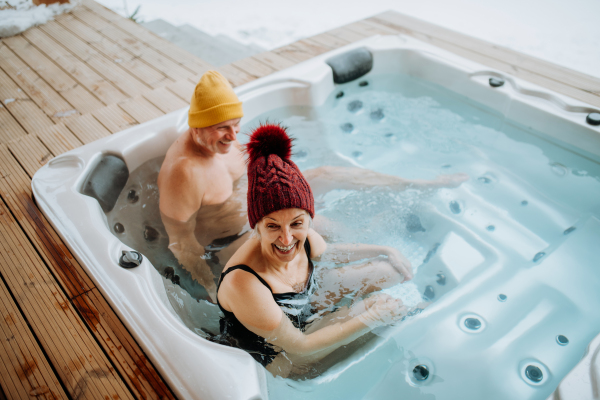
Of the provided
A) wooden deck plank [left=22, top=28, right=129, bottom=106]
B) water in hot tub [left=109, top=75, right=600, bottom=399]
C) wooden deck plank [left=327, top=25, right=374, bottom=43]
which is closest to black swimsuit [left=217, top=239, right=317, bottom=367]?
water in hot tub [left=109, top=75, right=600, bottom=399]

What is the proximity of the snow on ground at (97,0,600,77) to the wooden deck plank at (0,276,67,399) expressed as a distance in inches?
149

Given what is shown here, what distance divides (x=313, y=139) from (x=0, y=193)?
5.55 feet

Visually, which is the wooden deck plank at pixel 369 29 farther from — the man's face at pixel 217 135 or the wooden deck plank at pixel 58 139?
the wooden deck plank at pixel 58 139

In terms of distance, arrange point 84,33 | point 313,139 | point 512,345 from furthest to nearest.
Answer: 1. point 84,33
2. point 313,139
3. point 512,345

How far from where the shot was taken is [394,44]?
2.91m

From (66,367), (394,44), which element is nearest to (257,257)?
(66,367)

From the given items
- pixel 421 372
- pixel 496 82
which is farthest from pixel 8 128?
pixel 496 82

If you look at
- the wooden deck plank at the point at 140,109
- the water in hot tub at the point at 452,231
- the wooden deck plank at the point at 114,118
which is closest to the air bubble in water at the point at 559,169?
the water in hot tub at the point at 452,231

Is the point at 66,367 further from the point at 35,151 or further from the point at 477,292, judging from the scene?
the point at 477,292

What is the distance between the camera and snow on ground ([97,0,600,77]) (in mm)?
4484

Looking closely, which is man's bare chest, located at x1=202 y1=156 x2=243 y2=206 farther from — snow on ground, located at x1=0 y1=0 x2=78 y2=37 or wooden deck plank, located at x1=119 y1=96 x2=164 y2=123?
snow on ground, located at x1=0 y1=0 x2=78 y2=37

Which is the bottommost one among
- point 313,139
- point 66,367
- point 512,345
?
point 512,345

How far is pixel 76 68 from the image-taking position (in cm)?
305

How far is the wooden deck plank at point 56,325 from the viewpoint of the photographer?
1257 millimetres
